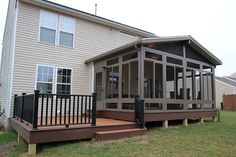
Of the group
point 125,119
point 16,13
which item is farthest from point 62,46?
point 125,119

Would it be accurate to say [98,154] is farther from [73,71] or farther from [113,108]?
[73,71]

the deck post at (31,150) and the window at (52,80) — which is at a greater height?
the window at (52,80)

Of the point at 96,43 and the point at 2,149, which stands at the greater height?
the point at 96,43

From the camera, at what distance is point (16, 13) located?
9734 millimetres

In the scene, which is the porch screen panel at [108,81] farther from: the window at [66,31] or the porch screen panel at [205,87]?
the porch screen panel at [205,87]

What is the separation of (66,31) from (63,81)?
250 cm

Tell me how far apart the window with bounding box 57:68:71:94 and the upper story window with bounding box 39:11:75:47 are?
1.33m

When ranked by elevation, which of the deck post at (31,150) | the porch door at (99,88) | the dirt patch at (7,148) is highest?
the porch door at (99,88)

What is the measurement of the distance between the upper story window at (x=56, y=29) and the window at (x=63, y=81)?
1326mm

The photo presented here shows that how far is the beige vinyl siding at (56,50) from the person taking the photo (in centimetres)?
966

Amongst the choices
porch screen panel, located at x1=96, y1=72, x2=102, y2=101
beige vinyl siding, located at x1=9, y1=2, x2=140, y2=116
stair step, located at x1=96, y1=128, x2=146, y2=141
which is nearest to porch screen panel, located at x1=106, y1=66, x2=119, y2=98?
porch screen panel, located at x1=96, y1=72, x2=102, y2=101

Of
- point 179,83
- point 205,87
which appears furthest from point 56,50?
point 205,87

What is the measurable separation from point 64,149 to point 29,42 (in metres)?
5.98

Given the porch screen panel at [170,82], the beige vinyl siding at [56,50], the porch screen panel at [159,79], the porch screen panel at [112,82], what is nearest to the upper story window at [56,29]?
the beige vinyl siding at [56,50]
